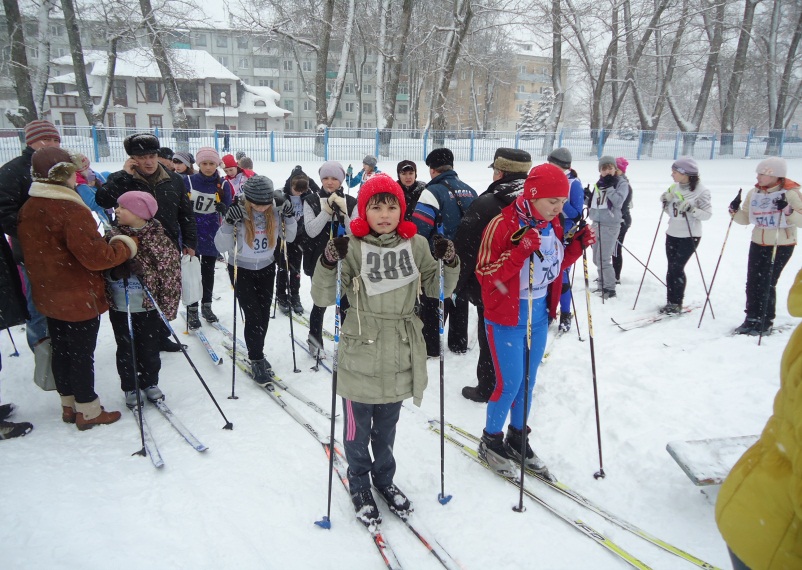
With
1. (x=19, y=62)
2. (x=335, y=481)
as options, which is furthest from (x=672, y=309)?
(x=19, y=62)

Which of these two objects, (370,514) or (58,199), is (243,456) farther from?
(58,199)

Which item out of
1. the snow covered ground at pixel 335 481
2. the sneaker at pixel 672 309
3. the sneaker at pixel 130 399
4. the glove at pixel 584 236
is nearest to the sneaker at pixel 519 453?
the snow covered ground at pixel 335 481

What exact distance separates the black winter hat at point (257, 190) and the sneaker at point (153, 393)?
75.6 inches

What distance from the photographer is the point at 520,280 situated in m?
3.19

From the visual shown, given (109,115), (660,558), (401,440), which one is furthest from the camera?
(109,115)

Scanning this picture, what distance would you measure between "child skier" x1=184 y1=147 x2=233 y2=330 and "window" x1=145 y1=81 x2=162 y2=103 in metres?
49.9

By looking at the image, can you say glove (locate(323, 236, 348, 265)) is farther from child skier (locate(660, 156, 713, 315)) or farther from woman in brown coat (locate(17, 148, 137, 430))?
child skier (locate(660, 156, 713, 315))

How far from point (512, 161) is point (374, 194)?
1868 mm

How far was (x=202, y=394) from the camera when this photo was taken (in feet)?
14.9

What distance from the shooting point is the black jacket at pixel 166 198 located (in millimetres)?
4531

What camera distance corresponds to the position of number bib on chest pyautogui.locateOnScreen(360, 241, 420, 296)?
2766 millimetres

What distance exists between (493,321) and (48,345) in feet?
11.8

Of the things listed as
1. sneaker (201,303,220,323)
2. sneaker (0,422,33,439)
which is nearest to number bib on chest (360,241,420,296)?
sneaker (0,422,33,439)

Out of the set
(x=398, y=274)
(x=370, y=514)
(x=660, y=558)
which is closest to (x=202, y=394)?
(x=370, y=514)
